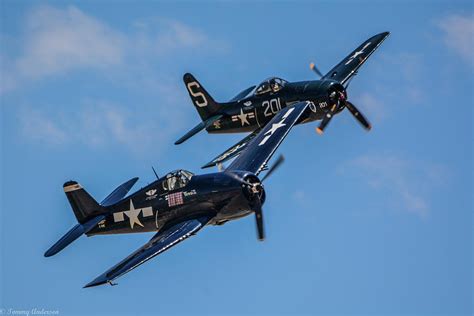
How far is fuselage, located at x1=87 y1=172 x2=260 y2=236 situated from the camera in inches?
1646

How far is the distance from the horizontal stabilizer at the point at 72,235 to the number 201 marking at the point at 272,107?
12359mm

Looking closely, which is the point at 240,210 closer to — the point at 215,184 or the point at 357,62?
the point at 215,184

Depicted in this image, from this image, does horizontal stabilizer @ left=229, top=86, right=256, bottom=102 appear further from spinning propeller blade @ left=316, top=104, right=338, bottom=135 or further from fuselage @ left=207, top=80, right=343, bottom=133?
spinning propeller blade @ left=316, top=104, right=338, bottom=135

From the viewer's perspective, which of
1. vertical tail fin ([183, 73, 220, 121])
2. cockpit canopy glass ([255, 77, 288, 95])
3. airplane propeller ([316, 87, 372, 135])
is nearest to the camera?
airplane propeller ([316, 87, 372, 135])

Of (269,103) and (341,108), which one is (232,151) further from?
(341,108)

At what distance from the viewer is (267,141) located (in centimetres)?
4812

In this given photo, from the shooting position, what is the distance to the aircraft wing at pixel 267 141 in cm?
4594

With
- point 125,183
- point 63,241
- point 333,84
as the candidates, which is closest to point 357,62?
point 333,84

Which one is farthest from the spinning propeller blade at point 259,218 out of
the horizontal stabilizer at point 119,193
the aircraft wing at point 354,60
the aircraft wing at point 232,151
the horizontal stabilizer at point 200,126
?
the aircraft wing at point 354,60

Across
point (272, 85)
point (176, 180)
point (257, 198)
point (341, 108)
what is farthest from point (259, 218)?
point (272, 85)

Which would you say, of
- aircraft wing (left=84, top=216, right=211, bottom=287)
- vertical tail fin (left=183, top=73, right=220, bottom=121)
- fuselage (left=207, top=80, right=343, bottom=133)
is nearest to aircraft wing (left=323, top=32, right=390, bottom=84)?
fuselage (left=207, top=80, right=343, bottom=133)

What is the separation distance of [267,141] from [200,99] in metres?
9.34

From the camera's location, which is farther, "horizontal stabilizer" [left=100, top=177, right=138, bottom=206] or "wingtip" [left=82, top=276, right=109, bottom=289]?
"horizontal stabilizer" [left=100, top=177, right=138, bottom=206]

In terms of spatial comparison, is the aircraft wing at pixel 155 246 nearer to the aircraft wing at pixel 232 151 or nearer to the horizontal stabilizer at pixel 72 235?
the horizontal stabilizer at pixel 72 235
